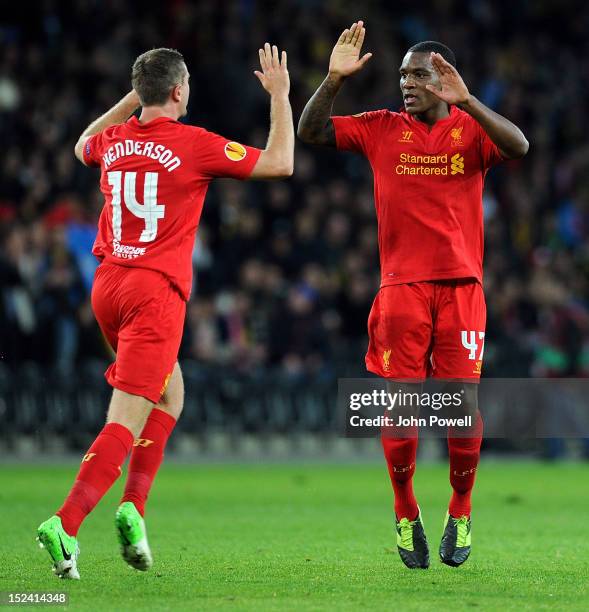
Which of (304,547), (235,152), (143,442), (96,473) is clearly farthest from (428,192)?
(96,473)

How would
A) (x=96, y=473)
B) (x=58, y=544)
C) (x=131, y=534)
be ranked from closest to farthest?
(x=58, y=544) → (x=131, y=534) → (x=96, y=473)

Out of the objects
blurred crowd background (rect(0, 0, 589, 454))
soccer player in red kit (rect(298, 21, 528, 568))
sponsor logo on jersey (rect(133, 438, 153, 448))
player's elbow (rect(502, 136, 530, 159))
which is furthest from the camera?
blurred crowd background (rect(0, 0, 589, 454))

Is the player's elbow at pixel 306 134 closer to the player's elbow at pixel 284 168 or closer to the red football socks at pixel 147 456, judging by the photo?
the player's elbow at pixel 284 168

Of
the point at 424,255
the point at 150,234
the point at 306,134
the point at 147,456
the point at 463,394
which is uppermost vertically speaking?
the point at 306,134

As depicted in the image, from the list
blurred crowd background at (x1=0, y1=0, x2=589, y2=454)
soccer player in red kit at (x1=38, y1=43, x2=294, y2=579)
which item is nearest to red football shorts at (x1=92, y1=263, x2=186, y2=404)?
soccer player in red kit at (x1=38, y1=43, x2=294, y2=579)

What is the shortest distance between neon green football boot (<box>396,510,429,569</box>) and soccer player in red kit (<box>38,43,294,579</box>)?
1437mm

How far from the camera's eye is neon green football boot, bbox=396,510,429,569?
751 cm

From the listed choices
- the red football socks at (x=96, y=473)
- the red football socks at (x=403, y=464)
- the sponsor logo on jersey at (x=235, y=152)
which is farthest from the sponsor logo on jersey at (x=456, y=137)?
the red football socks at (x=96, y=473)

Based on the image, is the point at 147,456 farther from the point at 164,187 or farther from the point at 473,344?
the point at 473,344

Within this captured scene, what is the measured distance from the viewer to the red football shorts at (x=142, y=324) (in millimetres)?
6707

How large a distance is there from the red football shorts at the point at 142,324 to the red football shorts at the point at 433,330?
1369 mm

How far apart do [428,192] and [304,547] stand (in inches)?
88.4

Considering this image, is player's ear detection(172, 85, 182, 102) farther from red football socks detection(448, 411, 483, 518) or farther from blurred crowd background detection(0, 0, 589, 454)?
blurred crowd background detection(0, 0, 589, 454)

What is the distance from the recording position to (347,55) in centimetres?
756
